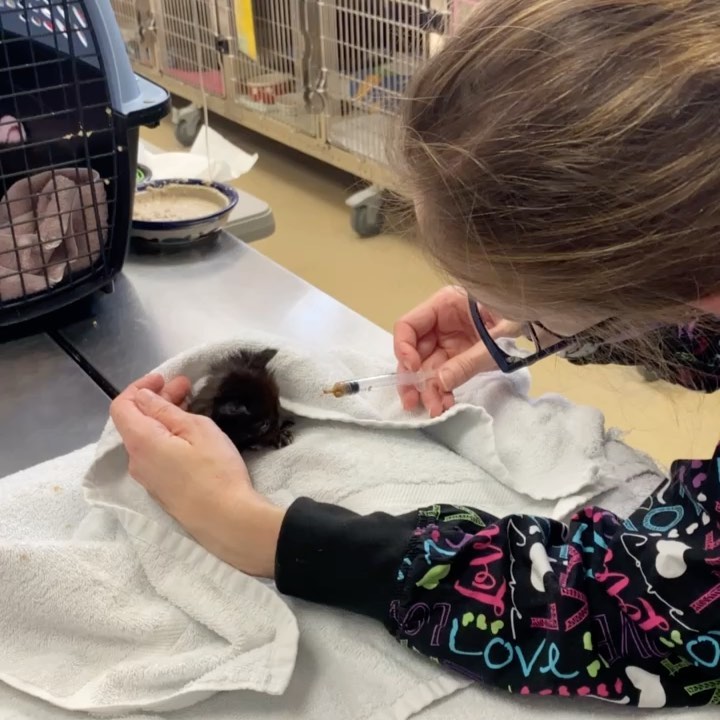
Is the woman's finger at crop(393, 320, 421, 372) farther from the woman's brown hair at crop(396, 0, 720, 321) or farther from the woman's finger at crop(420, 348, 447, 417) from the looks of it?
the woman's brown hair at crop(396, 0, 720, 321)

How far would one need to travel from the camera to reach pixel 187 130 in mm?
3223

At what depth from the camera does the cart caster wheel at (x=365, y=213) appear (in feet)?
8.33

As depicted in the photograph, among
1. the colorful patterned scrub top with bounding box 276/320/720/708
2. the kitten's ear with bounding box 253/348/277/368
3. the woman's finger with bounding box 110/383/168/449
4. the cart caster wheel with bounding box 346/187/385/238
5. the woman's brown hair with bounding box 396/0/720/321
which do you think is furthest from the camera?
the cart caster wheel with bounding box 346/187/385/238

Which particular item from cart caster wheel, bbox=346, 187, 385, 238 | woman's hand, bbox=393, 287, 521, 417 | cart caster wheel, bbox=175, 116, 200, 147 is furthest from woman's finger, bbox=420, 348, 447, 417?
cart caster wheel, bbox=175, 116, 200, 147

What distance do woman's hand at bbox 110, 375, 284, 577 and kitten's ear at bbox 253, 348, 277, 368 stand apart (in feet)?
0.30

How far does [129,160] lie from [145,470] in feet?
1.34

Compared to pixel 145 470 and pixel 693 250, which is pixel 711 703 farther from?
pixel 145 470

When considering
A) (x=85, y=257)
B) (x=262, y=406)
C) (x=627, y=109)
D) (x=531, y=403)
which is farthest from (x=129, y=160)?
(x=627, y=109)

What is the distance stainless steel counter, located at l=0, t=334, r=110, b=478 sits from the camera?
882mm

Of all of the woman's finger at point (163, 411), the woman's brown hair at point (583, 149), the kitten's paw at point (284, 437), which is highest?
the woman's brown hair at point (583, 149)

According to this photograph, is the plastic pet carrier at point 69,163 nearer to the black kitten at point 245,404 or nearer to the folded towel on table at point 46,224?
the folded towel on table at point 46,224

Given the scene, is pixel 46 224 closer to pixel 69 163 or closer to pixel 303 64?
pixel 69 163

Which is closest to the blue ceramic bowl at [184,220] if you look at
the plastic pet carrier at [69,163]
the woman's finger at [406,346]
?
the plastic pet carrier at [69,163]

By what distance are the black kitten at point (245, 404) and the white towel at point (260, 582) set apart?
0.7 inches
